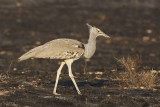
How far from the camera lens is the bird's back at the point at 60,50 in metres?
10.1

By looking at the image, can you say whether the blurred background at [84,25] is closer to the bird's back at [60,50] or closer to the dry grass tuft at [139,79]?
the dry grass tuft at [139,79]

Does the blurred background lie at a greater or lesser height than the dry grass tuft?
greater

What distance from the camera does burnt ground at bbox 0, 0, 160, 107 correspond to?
10.1m

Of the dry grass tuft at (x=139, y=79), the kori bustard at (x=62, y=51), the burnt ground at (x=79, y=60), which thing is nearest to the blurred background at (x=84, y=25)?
the burnt ground at (x=79, y=60)

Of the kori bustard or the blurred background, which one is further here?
the blurred background

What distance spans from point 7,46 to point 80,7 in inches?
488

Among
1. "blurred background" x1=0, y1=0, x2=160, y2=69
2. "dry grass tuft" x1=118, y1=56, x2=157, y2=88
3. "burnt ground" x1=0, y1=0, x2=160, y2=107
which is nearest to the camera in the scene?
"burnt ground" x1=0, y1=0, x2=160, y2=107

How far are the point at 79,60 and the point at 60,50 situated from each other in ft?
27.6

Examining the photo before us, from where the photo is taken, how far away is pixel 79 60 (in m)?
18.7

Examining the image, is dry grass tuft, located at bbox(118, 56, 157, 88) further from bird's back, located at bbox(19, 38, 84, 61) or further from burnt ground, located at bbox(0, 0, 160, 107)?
bird's back, located at bbox(19, 38, 84, 61)

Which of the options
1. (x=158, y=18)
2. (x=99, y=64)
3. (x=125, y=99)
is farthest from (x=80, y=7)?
(x=125, y=99)

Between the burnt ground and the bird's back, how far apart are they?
2.96 feet

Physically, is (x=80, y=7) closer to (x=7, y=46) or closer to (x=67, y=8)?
(x=67, y=8)

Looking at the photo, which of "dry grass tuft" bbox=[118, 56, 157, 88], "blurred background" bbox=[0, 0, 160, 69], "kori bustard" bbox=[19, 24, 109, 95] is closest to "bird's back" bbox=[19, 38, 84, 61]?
"kori bustard" bbox=[19, 24, 109, 95]
